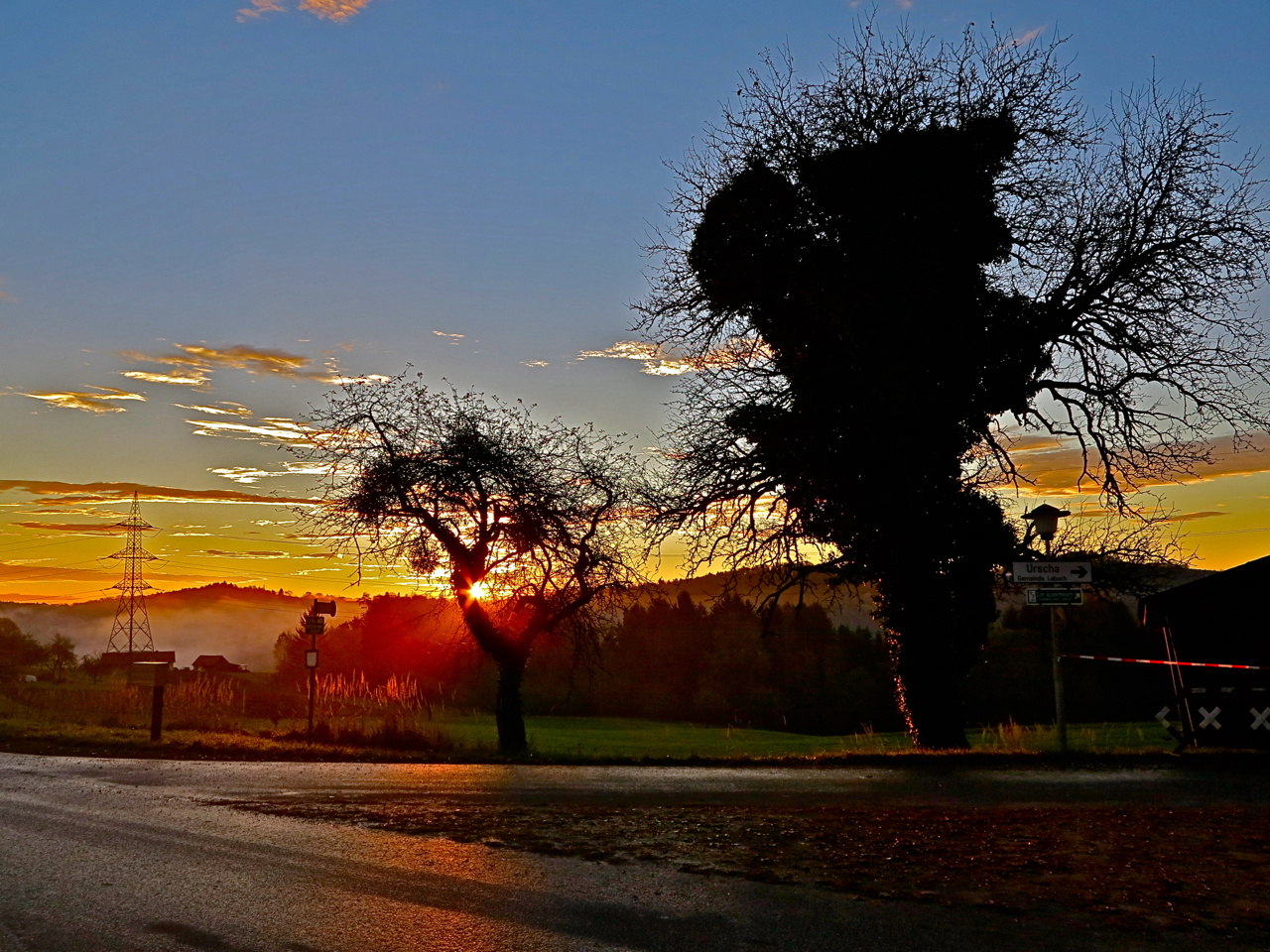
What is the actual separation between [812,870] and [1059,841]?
2.12 meters

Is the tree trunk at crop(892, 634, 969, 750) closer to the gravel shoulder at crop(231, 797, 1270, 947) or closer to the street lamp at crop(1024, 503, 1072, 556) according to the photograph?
the street lamp at crop(1024, 503, 1072, 556)

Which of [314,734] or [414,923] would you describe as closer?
[414,923]

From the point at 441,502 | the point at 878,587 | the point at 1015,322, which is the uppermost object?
the point at 1015,322

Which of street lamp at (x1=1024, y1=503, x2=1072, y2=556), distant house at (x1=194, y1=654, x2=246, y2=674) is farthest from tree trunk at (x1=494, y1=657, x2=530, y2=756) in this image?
distant house at (x1=194, y1=654, x2=246, y2=674)

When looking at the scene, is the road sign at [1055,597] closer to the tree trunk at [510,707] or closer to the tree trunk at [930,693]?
the tree trunk at [930,693]

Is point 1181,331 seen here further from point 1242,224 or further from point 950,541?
point 950,541

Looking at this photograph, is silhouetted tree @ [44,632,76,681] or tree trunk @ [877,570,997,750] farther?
silhouetted tree @ [44,632,76,681]

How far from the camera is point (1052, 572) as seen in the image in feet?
49.9

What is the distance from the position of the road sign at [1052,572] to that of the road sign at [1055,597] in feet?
0.50

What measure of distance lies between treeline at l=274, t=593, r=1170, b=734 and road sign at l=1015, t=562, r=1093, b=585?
40.3 metres

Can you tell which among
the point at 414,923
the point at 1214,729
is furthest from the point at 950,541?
the point at 414,923

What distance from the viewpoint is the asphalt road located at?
5.14m

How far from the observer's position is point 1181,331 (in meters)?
18.9

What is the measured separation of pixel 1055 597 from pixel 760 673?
7221 cm
